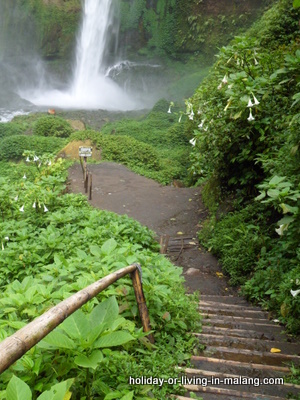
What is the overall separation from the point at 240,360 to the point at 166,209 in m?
5.77

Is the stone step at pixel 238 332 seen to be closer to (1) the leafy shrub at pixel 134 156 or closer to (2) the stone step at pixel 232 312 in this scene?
(2) the stone step at pixel 232 312

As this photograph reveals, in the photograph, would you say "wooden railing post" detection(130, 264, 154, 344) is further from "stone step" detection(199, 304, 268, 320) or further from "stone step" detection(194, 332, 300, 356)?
"stone step" detection(199, 304, 268, 320)

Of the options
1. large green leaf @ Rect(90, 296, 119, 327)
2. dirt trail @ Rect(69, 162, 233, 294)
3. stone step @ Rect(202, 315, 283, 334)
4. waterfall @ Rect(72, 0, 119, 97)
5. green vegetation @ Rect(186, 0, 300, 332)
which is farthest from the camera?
waterfall @ Rect(72, 0, 119, 97)

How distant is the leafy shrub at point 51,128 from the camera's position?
1884 cm

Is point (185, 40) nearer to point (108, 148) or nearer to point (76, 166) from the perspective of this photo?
point (108, 148)

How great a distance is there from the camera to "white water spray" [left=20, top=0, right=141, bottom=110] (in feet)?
92.6

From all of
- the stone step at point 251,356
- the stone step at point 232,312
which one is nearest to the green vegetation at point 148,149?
the stone step at point 232,312

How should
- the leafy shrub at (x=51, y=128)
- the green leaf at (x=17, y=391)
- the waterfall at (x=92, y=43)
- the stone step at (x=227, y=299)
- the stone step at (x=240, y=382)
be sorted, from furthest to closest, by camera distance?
the waterfall at (x=92, y=43)
the leafy shrub at (x=51, y=128)
the stone step at (x=227, y=299)
the stone step at (x=240, y=382)
the green leaf at (x=17, y=391)

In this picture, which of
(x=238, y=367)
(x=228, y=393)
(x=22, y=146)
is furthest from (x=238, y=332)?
(x=22, y=146)

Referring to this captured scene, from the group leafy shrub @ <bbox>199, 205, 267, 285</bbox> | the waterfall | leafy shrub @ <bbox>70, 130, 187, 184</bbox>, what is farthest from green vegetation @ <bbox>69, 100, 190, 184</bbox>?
the waterfall

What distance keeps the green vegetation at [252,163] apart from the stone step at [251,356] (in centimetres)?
68

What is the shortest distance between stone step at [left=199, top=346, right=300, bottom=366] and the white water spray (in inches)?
1040

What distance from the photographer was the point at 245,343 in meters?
2.74

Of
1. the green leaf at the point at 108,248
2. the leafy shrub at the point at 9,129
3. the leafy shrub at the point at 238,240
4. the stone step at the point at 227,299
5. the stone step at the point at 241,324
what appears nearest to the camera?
the green leaf at the point at 108,248
